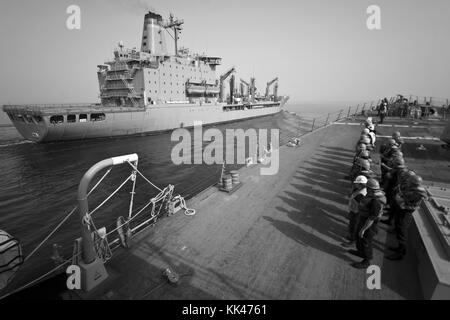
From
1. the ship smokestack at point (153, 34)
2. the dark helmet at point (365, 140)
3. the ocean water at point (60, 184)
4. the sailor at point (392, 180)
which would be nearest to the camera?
the sailor at point (392, 180)

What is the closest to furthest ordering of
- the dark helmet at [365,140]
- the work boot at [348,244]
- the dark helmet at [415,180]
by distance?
the dark helmet at [415,180]
the work boot at [348,244]
the dark helmet at [365,140]

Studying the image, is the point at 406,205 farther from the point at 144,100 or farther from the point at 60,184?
the point at 144,100

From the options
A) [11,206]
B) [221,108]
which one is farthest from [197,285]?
[221,108]

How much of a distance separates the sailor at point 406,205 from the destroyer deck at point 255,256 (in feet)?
0.85

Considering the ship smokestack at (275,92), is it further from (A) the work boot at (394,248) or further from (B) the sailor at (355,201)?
(A) the work boot at (394,248)

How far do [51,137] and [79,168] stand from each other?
37.6 feet

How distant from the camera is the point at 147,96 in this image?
35312 mm

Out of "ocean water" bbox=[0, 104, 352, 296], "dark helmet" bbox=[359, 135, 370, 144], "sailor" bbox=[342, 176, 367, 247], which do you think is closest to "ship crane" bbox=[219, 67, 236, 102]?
"ocean water" bbox=[0, 104, 352, 296]

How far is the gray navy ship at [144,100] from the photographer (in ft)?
86.4

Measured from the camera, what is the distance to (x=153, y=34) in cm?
3972

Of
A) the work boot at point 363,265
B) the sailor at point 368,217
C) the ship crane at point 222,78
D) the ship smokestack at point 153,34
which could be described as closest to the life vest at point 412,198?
the sailor at point 368,217

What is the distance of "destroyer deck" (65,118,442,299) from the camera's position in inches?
148

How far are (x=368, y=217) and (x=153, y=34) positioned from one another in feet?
151
